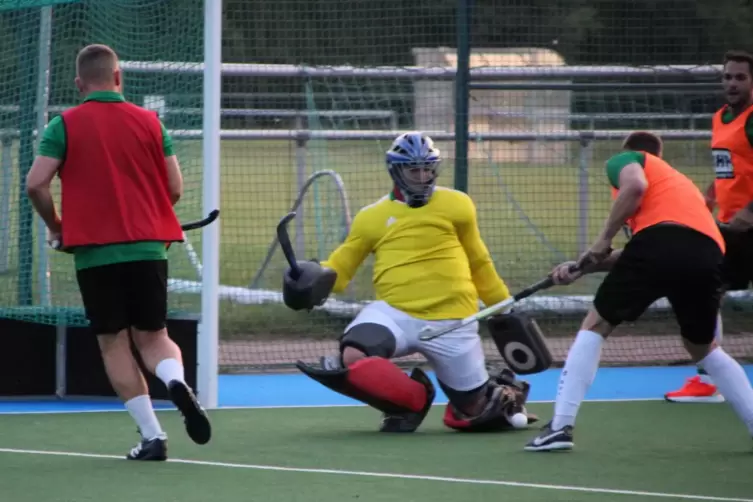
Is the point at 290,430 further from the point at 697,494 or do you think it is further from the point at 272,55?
the point at 272,55

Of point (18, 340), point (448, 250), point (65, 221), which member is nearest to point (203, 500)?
point (65, 221)

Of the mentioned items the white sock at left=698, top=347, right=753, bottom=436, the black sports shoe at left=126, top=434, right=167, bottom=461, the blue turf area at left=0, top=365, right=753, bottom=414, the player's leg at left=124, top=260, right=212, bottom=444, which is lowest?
the blue turf area at left=0, top=365, right=753, bottom=414

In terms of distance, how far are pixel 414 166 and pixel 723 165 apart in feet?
5.88

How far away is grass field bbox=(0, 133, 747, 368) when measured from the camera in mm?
11766

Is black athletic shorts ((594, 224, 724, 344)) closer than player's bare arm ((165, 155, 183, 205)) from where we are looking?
No

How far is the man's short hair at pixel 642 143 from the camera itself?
Result: 7219mm

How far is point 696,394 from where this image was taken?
29.3 ft

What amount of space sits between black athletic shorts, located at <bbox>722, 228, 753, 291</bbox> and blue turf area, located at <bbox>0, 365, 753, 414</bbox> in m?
1.02

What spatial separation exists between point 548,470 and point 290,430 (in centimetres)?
178

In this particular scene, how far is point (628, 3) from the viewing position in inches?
494

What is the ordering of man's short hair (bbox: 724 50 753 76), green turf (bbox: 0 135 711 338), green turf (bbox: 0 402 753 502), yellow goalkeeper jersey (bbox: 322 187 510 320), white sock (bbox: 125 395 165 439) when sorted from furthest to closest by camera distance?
green turf (bbox: 0 135 711 338), man's short hair (bbox: 724 50 753 76), yellow goalkeeper jersey (bbox: 322 187 510 320), white sock (bbox: 125 395 165 439), green turf (bbox: 0 402 753 502)

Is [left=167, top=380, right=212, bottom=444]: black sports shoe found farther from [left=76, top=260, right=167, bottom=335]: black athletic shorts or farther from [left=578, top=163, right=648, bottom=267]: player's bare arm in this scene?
[left=578, top=163, right=648, bottom=267]: player's bare arm

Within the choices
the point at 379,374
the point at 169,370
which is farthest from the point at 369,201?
the point at 169,370

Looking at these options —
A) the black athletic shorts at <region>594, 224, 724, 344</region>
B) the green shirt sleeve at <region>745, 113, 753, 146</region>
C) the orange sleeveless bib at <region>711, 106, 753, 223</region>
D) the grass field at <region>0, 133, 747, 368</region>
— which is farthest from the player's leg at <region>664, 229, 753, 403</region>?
the grass field at <region>0, 133, 747, 368</region>
